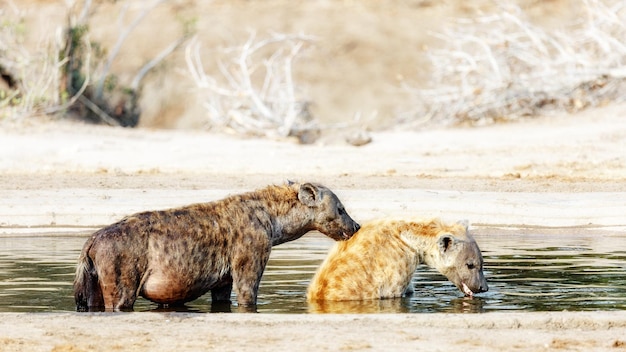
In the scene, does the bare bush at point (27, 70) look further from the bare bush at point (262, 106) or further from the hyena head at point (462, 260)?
the hyena head at point (462, 260)

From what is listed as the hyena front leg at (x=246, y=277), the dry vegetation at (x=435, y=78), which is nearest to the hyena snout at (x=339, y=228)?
the hyena front leg at (x=246, y=277)

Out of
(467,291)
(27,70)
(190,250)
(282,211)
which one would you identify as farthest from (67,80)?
(190,250)

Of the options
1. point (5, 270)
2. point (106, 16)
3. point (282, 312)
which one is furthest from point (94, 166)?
point (106, 16)

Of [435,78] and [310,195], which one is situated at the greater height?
[435,78]

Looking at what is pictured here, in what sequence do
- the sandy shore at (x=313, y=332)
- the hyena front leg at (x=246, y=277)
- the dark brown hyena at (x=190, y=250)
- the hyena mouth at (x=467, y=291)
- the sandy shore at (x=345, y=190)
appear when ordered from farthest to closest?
the hyena mouth at (x=467, y=291), the hyena front leg at (x=246, y=277), the dark brown hyena at (x=190, y=250), the sandy shore at (x=345, y=190), the sandy shore at (x=313, y=332)

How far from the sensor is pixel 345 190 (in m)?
14.6

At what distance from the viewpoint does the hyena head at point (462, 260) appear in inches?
327

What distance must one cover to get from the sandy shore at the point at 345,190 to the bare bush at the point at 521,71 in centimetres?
71

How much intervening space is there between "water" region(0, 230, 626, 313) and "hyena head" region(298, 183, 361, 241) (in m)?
0.49

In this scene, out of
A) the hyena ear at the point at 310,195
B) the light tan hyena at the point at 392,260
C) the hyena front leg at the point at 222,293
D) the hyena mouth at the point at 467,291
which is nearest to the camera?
the hyena front leg at the point at 222,293

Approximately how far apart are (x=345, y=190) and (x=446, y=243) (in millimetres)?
6330

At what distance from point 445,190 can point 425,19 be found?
1430 centimetres

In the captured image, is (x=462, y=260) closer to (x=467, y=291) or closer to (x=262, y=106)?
(x=467, y=291)

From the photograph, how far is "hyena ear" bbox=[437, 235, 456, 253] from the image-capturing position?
8281mm
